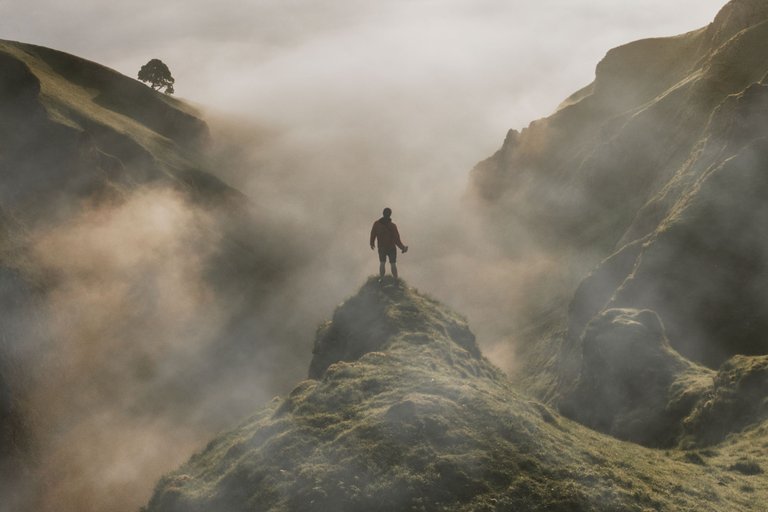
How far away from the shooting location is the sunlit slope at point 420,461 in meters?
12.7

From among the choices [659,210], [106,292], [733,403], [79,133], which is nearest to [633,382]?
[733,403]

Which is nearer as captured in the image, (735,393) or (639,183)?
(735,393)

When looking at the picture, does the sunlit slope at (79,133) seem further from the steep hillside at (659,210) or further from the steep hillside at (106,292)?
the steep hillside at (659,210)

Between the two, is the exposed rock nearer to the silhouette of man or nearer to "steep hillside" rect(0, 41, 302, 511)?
the silhouette of man

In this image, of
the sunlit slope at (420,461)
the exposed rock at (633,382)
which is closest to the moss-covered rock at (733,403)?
the exposed rock at (633,382)

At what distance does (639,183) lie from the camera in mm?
58500

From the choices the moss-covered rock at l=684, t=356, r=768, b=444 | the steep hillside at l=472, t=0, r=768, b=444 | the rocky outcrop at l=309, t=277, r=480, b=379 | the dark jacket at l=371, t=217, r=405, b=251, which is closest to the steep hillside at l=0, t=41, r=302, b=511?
the rocky outcrop at l=309, t=277, r=480, b=379

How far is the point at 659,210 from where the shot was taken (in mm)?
44438

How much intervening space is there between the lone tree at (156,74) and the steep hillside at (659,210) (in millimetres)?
81994

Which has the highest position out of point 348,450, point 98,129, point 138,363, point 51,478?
point 98,129

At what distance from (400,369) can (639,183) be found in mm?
49246

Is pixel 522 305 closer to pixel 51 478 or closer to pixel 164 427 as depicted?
pixel 164 427

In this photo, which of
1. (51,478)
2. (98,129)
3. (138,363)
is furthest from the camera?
(98,129)

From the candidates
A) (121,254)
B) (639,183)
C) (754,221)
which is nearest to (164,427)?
(121,254)
